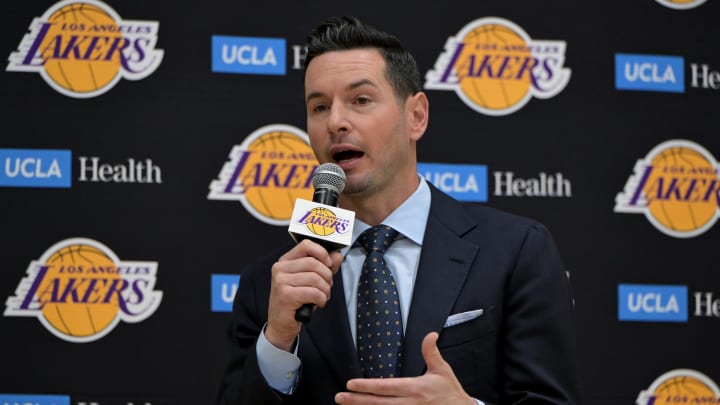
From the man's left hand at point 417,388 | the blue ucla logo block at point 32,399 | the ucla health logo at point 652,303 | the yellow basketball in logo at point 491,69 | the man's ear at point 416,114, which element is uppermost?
the yellow basketball in logo at point 491,69

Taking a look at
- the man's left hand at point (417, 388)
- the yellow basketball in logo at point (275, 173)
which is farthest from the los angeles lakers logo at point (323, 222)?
the yellow basketball in logo at point (275, 173)

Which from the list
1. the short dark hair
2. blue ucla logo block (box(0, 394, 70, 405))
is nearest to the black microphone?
the short dark hair

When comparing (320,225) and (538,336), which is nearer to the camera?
(320,225)

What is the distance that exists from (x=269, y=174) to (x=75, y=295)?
2.61ft

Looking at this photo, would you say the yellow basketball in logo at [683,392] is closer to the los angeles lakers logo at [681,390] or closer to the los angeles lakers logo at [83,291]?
the los angeles lakers logo at [681,390]

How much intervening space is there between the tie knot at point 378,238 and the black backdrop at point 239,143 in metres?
1.16

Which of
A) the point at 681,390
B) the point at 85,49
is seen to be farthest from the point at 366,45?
the point at 681,390

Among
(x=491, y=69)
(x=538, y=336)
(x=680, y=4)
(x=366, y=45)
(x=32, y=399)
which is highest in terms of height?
(x=680, y=4)

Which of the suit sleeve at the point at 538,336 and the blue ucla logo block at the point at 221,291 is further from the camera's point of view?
the blue ucla logo block at the point at 221,291

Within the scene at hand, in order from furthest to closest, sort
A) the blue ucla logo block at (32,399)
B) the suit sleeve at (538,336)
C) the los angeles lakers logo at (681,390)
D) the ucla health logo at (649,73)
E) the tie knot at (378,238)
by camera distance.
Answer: the ucla health logo at (649,73) < the los angeles lakers logo at (681,390) < the blue ucla logo block at (32,399) < the tie knot at (378,238) < the suit sleeve at (538,336)

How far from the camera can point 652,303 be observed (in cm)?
319

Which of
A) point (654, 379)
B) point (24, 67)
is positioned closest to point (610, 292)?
point (654, 379)

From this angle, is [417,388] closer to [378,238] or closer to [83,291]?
[378,238]

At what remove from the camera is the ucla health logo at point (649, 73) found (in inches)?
129
